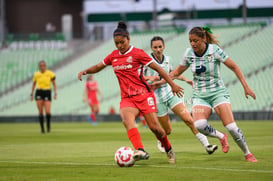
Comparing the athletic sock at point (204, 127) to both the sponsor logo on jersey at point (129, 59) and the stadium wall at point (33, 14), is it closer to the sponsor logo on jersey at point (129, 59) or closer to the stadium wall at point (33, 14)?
the sponsor logo on jersey at point (129, 59)

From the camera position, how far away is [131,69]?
38.1 feet

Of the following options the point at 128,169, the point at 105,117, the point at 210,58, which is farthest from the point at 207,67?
the point at 105,117

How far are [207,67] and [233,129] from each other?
123cm

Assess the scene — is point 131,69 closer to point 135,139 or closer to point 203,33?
point 135,139

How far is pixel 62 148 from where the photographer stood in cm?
1636

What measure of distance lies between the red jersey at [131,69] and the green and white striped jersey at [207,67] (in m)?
0.96

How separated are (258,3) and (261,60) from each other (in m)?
9.79

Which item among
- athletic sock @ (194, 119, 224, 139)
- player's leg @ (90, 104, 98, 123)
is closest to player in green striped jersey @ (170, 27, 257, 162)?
athletic sock @ (194, 119, 224, 139)

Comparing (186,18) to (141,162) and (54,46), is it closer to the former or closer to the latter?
(54,46)

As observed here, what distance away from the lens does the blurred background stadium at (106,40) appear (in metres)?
38.0

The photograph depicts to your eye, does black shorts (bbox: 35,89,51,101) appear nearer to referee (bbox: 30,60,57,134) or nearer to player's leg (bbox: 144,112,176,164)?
referee (bbox: 30,60,57,134)

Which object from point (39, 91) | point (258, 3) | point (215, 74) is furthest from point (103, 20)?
point (215, 74)

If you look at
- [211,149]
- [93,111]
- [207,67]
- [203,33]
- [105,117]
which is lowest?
[105,117]

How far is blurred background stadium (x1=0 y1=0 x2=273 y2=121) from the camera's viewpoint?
125 feet
